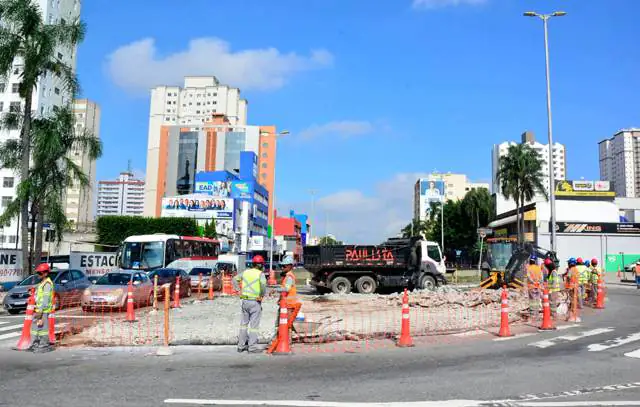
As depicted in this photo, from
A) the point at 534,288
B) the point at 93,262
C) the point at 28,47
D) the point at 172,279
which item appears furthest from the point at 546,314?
the point at 93,262

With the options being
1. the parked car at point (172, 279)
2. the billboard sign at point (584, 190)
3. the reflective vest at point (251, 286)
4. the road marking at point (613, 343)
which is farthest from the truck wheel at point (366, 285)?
the billboard sign at point (584, 190)

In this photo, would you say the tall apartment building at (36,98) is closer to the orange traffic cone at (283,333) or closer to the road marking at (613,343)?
the orange traffic cone at (283,333)

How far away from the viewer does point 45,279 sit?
11.3 m

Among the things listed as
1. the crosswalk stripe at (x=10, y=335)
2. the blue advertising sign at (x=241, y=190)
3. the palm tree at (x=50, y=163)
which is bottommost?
the crosswalk stripe at (x=10, y=335)

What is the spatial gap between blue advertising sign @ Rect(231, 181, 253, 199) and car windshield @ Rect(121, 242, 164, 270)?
68.6m

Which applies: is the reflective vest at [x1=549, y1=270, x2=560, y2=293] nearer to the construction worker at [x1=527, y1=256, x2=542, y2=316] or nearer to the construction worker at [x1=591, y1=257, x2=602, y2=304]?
the construction worker at [x1=527, y1=256, x2=542, y2=316]

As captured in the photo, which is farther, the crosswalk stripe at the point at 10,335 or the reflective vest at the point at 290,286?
the crosswalk stripe at the point at 10,335

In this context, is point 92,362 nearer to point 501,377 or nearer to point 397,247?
point 501,377

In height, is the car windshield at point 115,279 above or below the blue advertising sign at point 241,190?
below

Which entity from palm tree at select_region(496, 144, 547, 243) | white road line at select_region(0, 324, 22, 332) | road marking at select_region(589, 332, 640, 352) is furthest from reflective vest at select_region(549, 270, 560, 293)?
palm tree at select_region(496, 144, 547, 243)

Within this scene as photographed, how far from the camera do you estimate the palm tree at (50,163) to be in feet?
90.6

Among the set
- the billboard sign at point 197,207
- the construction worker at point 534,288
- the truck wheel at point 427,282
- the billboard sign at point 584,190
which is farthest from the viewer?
the billboard sign at point 197,207

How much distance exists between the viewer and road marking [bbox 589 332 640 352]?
10938 mm

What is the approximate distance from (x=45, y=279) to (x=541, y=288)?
1241 cm
